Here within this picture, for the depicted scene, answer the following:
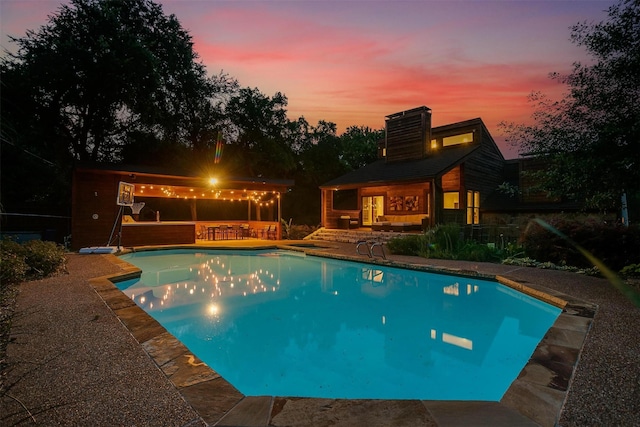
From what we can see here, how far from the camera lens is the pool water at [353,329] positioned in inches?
137

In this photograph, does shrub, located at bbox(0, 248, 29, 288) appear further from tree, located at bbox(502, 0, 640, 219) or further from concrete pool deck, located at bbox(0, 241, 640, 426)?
tree, located at bbox(502, 0, 640, 219)

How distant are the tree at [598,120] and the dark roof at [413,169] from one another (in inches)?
316

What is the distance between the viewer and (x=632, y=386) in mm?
2564

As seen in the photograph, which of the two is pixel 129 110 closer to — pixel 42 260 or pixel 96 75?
pixel 96 75

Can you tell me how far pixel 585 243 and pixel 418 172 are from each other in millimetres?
8041

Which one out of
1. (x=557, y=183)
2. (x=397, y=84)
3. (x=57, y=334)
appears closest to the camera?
(x=57, y=334)

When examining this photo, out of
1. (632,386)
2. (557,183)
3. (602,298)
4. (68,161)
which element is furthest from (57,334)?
(68,161)

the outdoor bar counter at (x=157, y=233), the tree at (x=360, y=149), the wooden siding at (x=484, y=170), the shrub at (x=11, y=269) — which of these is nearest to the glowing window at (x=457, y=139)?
the wooden siding at (x=484, y=170)

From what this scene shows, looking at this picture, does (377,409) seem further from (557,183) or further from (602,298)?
(557,183)

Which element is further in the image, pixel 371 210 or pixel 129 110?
pixel 371 210

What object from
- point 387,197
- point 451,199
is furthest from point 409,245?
point 451,199

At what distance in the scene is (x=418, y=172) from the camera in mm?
15508

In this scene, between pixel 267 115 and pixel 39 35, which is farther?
pixel 267 115

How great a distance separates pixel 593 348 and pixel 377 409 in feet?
8.60
